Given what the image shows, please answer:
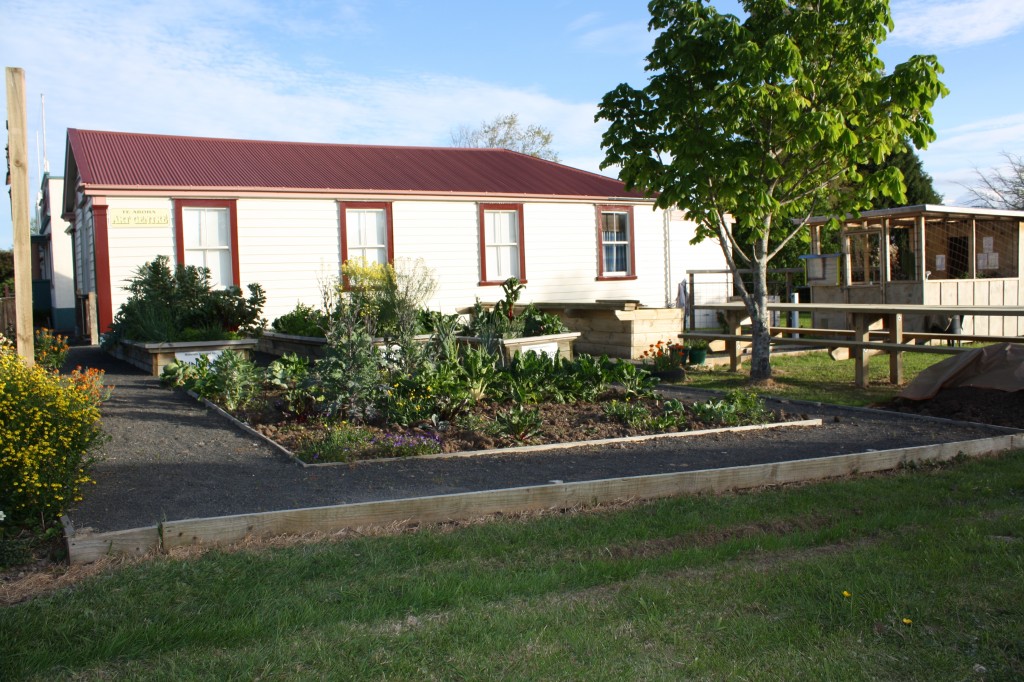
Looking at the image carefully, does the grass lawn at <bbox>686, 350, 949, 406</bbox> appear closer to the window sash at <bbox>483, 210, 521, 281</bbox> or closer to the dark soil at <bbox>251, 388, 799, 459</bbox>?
the dark soil at <bbox>251, 388, 799, 459</bbox>

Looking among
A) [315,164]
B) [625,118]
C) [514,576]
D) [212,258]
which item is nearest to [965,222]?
[625,118]

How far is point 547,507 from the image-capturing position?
5.75 metres

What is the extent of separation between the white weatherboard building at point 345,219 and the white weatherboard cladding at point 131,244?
2 centimetres

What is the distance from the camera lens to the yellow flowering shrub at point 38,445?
496 centimetres

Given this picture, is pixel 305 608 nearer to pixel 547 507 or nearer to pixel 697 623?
pixel 697 623

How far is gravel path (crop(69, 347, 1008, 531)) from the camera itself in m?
5.59

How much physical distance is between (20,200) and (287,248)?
10116 mm

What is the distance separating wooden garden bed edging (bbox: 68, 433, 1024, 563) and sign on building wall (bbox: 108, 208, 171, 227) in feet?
39.5

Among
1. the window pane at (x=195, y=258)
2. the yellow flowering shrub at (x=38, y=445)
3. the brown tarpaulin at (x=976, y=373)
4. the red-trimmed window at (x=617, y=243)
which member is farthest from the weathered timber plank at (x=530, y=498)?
the red-trimmed window at (x=617, y=243)

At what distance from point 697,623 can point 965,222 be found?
60.7 feet

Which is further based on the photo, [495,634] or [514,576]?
[514,576]

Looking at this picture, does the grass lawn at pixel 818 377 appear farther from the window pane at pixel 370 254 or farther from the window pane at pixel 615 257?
the window pane at pixel 370 254

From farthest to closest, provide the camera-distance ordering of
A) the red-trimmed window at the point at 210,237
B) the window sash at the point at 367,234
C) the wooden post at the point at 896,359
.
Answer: the window sash at the point at 367,234, the red-trimmed window at the point at 210,237, the wooden post at the point at 896,359

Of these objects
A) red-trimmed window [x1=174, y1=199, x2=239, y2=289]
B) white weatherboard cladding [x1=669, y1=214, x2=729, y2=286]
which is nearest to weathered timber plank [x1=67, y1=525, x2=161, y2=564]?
red-trimmed window [x1=174, y1=199, x2=239, y2=289]
